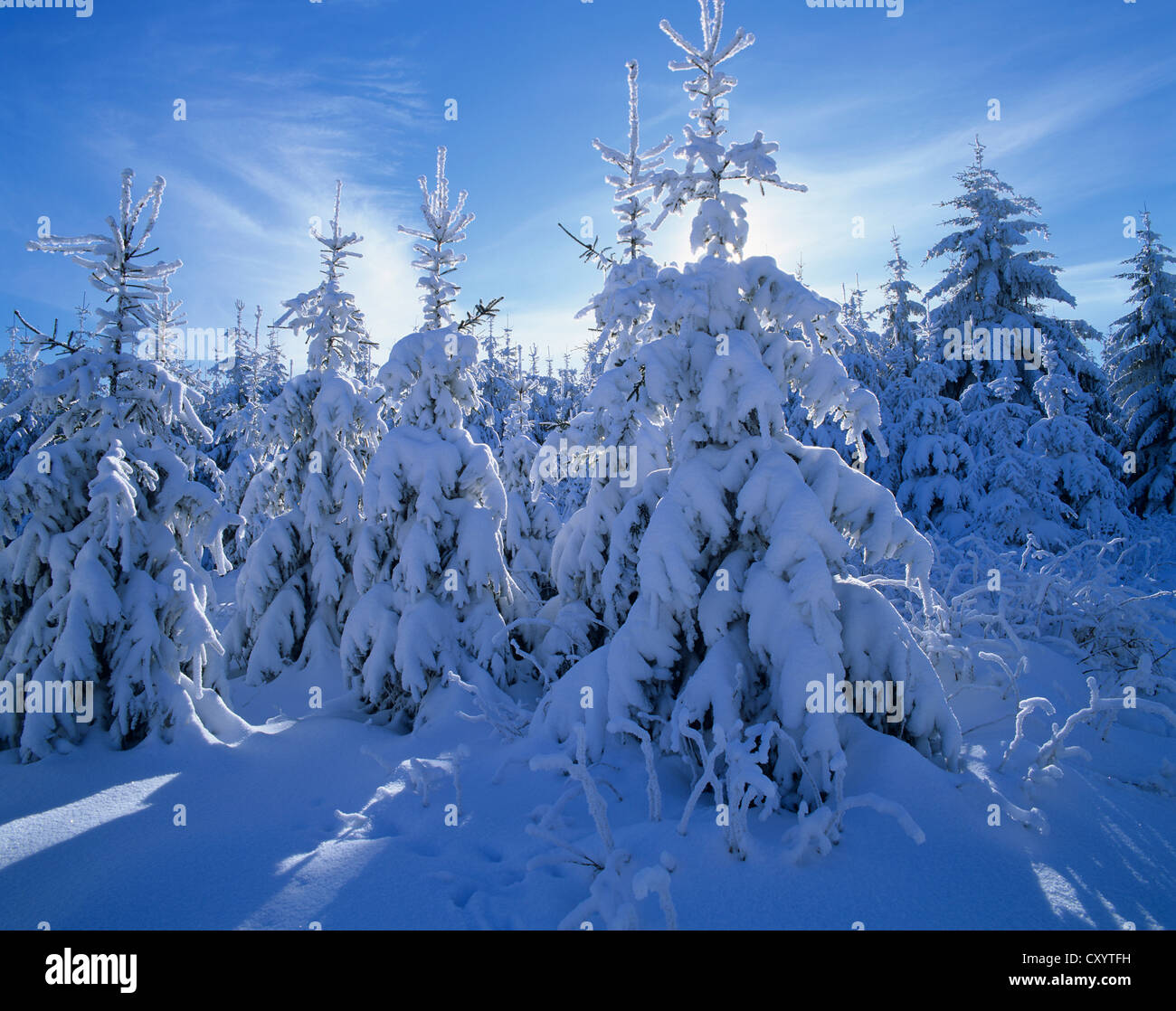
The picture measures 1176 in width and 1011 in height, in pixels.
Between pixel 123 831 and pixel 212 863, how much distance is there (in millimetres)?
1485

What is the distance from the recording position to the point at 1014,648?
7.91m

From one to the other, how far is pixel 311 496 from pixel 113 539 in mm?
5328

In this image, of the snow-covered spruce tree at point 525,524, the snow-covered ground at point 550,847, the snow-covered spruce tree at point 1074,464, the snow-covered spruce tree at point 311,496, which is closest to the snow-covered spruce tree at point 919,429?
the snow-covered spruce tree at point 1074,464

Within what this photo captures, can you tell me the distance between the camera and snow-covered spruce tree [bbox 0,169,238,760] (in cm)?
749

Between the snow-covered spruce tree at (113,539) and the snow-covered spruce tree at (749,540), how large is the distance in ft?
20.6

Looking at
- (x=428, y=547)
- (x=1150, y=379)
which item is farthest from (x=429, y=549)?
(x=1150, y=379)

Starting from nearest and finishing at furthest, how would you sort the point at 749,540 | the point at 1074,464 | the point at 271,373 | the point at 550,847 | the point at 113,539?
the point at 550,847 → the point at 749,540 → the point at 113,539 → the point at 1074,464 → the point at 271,373

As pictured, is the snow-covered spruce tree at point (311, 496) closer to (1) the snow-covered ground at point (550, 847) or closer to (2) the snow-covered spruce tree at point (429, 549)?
(2) the snow-covered spruce tree at point (429, 549)

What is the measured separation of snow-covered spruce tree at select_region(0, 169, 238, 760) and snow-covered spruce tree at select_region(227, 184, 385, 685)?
4113 mm

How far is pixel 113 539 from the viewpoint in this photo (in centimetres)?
742

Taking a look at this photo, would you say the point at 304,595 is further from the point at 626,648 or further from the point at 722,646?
the point at 722,646

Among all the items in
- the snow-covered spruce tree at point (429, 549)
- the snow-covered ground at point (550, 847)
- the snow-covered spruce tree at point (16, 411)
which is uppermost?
the snow-covered spruce tree at point (16, 411)

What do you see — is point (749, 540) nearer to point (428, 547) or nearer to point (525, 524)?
point (428, 547)

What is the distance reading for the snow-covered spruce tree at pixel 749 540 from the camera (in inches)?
192
